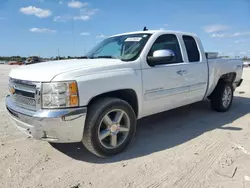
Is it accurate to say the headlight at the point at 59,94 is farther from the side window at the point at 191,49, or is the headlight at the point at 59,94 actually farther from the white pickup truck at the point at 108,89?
the side window at the point at 191,49

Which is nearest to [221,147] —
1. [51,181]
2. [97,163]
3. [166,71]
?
[166,71]

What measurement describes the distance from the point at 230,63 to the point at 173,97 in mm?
2607

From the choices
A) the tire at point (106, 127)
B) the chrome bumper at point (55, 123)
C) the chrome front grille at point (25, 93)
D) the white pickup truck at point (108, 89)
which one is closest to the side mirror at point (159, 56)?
the white pickup truck at point (108, 89)

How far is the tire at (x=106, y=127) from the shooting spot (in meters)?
3.14

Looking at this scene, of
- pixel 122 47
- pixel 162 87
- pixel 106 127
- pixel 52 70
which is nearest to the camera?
pixel 52 70

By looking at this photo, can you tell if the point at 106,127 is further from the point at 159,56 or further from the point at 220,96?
the point at 220,96

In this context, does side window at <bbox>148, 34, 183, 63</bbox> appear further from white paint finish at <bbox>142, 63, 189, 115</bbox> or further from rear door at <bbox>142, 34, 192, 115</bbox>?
white paint finish at <bbox>142, 63, 189, 115</bbox>

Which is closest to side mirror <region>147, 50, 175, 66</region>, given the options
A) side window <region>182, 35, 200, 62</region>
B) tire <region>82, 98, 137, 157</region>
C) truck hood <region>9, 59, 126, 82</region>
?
truck hood <region>9, 59, 126, 82</region>

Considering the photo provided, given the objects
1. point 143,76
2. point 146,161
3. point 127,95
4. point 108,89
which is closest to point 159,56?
point 143,76

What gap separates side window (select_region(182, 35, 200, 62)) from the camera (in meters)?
4.80

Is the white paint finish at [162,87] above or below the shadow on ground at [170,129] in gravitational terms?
above

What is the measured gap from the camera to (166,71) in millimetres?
4086

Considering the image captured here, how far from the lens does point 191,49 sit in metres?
4.91

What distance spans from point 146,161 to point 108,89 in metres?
1.16
